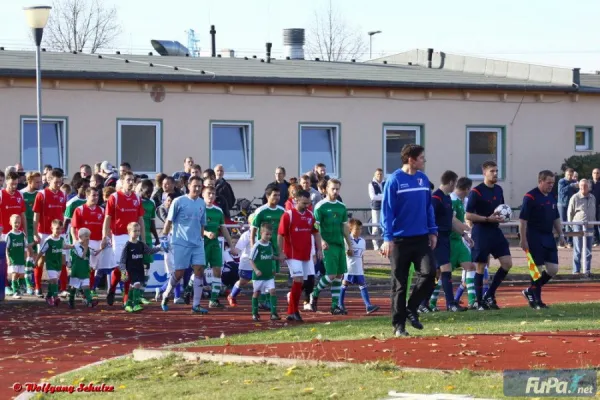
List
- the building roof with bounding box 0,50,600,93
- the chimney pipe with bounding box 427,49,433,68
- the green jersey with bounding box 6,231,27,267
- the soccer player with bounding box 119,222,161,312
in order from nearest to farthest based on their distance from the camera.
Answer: the soccer player with bounding box 119,222,161,312
the green jersey with bounding box 6,231,27,267
the building roof with bounding box 0,50,600,93
the chimney pipe with bounding box 427,49,433,68

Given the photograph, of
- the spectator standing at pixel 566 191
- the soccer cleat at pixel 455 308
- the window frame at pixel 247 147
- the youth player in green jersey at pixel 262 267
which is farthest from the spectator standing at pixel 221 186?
the spectator standing at pixel 566 191

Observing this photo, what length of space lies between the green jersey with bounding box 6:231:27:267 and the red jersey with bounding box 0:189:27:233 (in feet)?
0.78

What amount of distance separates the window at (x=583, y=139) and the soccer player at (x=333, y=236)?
19.0m

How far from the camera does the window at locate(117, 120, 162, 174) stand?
29.8 m

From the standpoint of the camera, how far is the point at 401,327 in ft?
45.3

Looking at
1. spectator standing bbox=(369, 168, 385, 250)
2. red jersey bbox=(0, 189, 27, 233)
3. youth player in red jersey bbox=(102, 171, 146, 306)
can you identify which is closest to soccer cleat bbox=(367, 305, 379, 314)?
youth player in red jersey bbox=(102, 171, 146, 306)

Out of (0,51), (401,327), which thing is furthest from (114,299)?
(0,51)

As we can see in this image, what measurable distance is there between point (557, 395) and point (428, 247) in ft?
16.0

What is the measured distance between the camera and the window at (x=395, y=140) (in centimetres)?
3306

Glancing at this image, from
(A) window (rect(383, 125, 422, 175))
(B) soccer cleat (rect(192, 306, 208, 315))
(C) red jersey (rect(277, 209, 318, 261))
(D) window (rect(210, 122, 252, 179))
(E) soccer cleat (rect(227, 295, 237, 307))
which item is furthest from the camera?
(A) window (rect(383, 125, 422, 175))

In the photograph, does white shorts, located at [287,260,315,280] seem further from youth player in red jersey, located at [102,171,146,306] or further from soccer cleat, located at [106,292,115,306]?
soccer cleat, located at [106,292,115,306]

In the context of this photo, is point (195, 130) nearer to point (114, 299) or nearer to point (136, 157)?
point (136, 157)

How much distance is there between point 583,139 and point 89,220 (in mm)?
19804

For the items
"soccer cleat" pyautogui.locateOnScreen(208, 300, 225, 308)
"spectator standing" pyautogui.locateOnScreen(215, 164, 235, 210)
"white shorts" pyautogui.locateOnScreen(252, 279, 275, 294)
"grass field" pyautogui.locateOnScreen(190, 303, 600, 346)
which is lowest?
"soccer cleat" pyautogui.locateOnScreen(208, 300, 225, 308)
